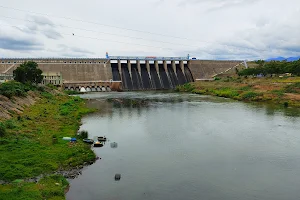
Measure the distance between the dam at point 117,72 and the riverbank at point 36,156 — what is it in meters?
49.4

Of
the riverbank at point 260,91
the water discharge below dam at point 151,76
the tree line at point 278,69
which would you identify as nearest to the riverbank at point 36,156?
the riverbank at point 260,91

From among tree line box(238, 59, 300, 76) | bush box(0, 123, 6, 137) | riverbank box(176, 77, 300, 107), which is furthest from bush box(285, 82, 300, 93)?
bush box(0, 123, 6, 137)

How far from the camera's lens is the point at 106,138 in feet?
80.2

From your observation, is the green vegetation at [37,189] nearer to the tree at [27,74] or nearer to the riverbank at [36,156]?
the riverbank at [36,156]

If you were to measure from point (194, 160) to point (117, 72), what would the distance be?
6492 cm

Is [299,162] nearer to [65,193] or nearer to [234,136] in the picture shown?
[234,136]

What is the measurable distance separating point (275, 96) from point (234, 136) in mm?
27520

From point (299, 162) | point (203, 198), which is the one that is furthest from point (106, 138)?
point (299, 162)

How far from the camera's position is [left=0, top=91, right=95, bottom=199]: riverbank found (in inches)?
527

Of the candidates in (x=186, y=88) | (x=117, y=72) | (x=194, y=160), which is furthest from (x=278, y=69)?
(x=194, y=160)

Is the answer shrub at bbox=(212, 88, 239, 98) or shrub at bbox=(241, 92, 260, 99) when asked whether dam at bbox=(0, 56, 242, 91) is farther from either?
shrub at bbox=(241, 92, 260, 99)

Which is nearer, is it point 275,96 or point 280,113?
point 280,113

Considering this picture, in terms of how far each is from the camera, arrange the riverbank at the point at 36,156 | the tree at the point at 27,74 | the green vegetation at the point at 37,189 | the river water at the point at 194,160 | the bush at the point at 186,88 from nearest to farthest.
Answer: the green vegetation at the point at 37,189 < the riverbank at the point at 36,156 < the river water at the point at 194,160 < the tree at the point at 27,74 < the bush at the point at 186,88

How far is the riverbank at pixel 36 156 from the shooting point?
1337 centimetres
